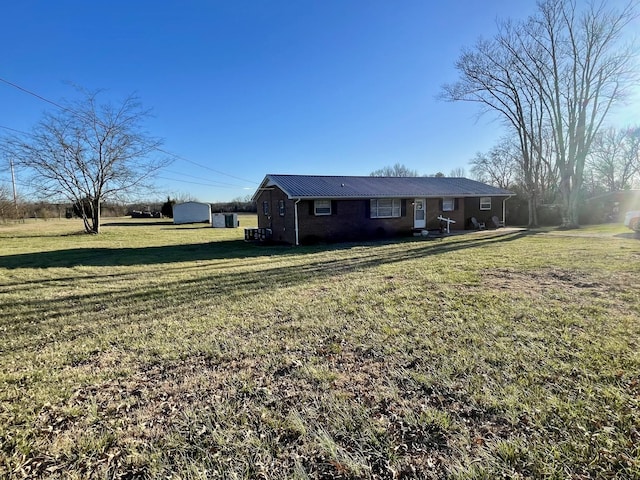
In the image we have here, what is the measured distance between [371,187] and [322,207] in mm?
3794

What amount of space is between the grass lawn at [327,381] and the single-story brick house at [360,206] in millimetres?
8994

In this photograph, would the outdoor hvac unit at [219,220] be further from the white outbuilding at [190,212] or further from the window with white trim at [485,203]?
the window with white trim at [485,203]

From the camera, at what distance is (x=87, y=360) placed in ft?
13.0

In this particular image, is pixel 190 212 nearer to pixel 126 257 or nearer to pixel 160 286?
pixel 126 257

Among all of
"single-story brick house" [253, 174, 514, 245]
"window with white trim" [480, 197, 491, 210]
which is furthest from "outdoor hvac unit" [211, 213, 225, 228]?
"window with white trim" [480, 197, 491, 210]

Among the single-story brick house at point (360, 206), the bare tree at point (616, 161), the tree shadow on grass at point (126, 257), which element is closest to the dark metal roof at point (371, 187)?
the single-story brick house at point (360, 206)

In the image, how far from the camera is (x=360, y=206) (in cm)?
1691

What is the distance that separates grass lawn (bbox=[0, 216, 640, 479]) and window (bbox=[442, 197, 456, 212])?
42.4 feet

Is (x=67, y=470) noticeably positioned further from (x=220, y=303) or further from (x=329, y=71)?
(x=329, y=71)

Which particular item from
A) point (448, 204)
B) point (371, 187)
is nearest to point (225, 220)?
point (371, 187)

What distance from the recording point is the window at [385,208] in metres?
17.5

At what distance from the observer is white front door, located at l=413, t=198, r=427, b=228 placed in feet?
61.4

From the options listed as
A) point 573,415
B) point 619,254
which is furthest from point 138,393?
point 619,254

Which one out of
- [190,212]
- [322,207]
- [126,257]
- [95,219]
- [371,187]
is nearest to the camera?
[126,257]
